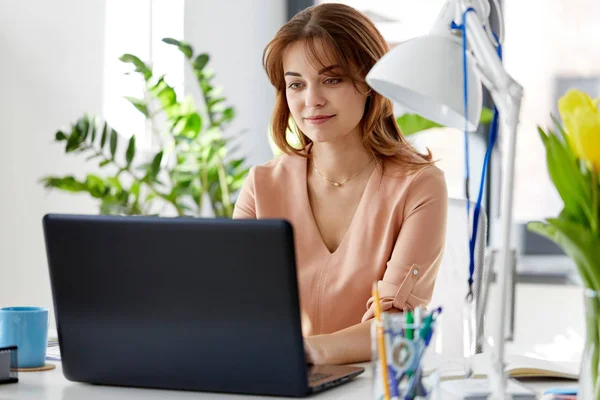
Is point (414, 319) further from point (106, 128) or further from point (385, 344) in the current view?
point (106, 128)

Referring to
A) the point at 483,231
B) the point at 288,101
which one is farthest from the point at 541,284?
the point at 288,101

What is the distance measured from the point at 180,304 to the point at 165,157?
7.99 feet

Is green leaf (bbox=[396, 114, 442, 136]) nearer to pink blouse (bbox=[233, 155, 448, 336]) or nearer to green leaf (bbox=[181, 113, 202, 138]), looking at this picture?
green leaf (bbox=[181, 113, 202, 138])

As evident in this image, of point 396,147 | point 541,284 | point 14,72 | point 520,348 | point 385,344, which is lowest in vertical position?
point 520,348

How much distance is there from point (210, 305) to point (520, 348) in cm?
279

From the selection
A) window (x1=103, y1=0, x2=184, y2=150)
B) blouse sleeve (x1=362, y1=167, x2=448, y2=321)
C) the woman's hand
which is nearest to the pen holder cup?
the woman's hand

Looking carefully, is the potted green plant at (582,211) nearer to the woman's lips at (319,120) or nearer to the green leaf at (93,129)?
the woman's lips at (319,120)

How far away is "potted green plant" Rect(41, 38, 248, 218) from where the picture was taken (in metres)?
3.07

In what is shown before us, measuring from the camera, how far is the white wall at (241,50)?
390cm

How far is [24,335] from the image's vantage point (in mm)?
1454

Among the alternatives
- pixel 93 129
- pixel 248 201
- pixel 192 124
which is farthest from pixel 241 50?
pixel 248 201

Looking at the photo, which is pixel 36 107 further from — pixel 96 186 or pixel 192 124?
pixel 192 124

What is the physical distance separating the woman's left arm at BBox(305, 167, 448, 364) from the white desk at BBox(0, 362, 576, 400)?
27 cm

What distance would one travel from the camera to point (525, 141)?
3814mm
